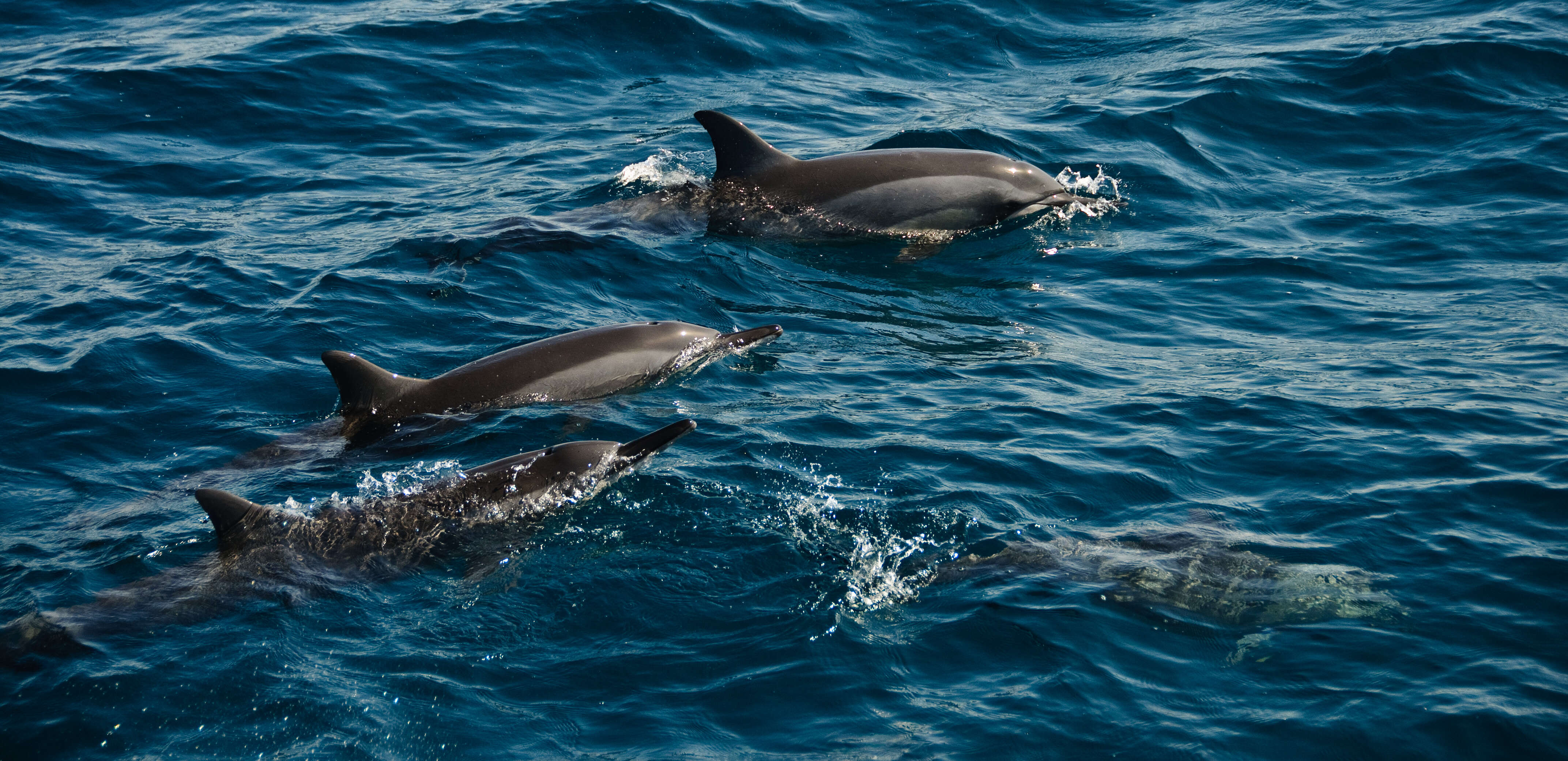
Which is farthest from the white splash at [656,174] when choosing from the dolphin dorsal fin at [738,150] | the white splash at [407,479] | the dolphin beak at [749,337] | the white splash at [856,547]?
the white splash at [856,547]

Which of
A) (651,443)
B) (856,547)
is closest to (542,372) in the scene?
(651,443)

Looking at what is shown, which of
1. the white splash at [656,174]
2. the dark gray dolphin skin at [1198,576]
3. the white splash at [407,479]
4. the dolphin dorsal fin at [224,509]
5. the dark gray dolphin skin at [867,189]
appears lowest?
the white splash at [407,479]

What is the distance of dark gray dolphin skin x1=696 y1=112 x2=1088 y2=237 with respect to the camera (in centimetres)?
1259

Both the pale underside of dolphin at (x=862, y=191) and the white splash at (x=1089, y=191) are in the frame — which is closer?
the pale underside of dolphin at (x=862, y=191)

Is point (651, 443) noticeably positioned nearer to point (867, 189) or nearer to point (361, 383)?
point (361, 383)

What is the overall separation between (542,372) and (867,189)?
14.9ft

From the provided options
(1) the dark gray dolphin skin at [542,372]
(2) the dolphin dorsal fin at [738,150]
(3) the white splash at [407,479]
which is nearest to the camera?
(3) the white splash at [407,479]

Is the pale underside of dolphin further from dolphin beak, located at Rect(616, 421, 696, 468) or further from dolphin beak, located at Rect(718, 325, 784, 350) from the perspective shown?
dolphin beak, located at Rect(616, 421, 696, 468)

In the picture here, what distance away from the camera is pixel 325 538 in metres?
7.19

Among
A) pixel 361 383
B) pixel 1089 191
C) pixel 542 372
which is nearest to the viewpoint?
pixel 361 383

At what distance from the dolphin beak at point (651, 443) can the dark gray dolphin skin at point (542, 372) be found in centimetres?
145

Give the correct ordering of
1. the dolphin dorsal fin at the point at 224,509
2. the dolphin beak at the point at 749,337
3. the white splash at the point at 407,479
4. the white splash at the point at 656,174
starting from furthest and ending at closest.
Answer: the white splash at the point at 656,174, the dolphin beak at the point at 749,337, the white splash at the point at 407,479, the dolphin dorsal fin at the point at 224,509

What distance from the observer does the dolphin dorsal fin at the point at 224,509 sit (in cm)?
688

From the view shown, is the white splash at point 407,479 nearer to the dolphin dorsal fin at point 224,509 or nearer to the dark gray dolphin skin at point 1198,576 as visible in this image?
the dolphin dorsal fin at point 224,509
